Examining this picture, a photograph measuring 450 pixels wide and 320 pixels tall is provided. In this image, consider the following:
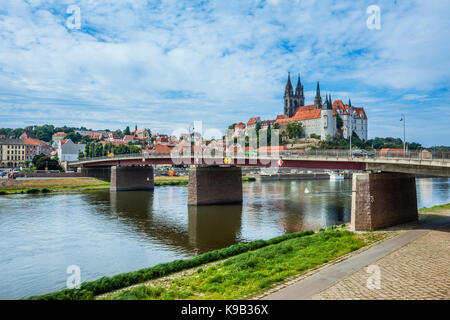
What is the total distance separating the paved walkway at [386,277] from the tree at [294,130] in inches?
5652

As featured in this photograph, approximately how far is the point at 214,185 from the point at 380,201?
2520cm

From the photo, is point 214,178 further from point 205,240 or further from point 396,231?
point 396,231

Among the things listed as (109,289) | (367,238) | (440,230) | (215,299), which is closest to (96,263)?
(109,289)

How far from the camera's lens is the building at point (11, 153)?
4988 inches

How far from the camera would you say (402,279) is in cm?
1314

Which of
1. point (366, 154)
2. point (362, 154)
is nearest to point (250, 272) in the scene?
point (366, 154)

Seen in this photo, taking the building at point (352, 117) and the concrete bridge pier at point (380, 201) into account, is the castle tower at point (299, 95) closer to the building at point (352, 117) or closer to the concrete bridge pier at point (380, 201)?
the building at point (352, 117)

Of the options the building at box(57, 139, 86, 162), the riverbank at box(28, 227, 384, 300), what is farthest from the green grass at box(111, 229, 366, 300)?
the building at box(57, 139, 86, 162)

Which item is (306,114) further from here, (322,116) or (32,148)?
(32,148)

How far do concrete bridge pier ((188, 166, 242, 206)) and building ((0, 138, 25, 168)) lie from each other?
10862 centimetres

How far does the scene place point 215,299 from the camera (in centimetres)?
1162

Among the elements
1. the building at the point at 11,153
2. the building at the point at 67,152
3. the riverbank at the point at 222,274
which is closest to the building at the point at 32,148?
the building at the point at 11,153

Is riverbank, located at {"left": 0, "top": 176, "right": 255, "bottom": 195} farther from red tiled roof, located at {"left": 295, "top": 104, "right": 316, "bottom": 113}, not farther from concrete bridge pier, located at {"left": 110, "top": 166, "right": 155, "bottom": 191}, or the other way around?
red tiled roof, located at {"left": 295, "top": 104, "right": 316, "bottom": 113}

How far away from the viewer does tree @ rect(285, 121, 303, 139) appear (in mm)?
160750
